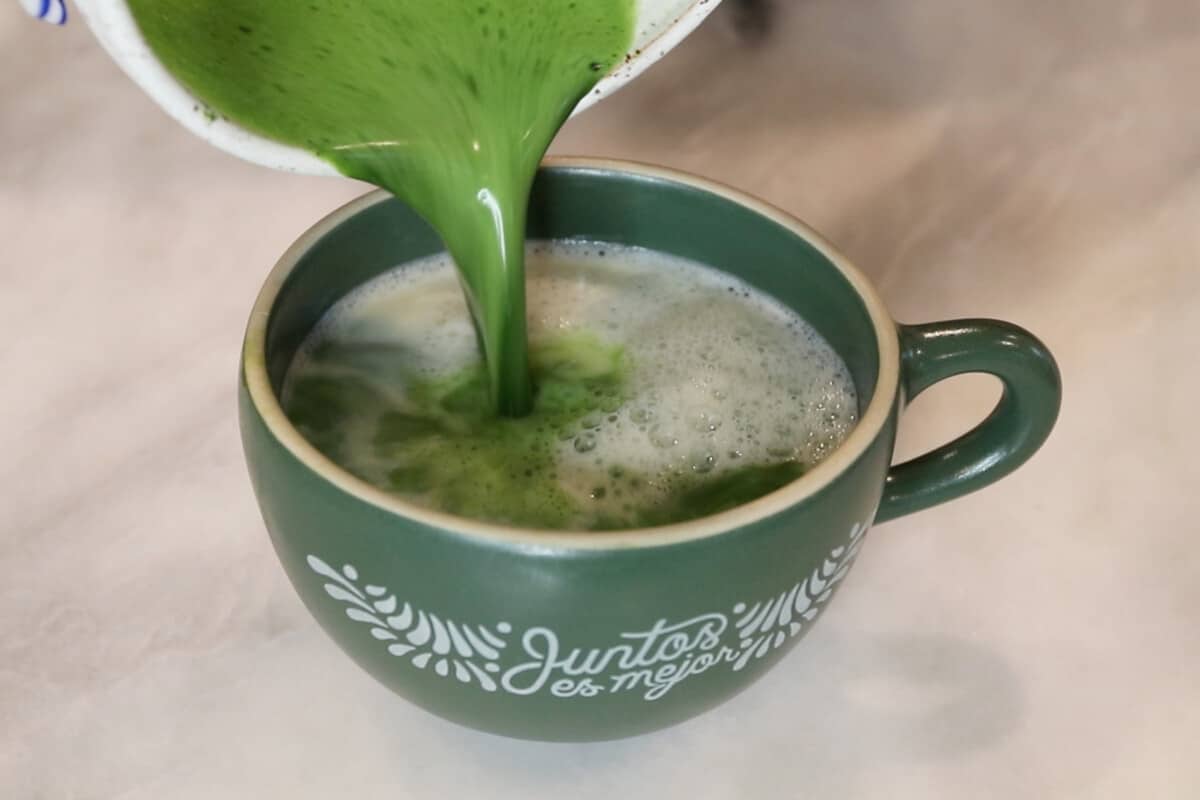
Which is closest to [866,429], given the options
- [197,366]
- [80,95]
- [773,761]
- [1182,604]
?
[773,761]

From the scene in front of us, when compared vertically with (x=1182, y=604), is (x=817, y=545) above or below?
above

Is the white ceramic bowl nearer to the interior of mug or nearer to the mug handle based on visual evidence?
the interior of mug

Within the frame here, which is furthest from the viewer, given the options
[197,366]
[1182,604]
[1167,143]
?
[1167,143]

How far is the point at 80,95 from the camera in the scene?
3.50ft

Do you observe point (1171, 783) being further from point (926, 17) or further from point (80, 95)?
point (80, 95)

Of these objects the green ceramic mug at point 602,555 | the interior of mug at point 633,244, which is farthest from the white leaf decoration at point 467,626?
the interior of mug at point 633,244

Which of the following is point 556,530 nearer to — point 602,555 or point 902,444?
point 602,555

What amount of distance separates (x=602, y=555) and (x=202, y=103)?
29cm

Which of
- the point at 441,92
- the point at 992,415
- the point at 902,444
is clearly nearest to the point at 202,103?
the point at 441,92

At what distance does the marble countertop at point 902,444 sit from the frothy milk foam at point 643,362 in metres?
0.13

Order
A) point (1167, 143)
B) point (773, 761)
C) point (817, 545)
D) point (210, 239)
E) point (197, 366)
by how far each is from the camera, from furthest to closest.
Answer: point (1167, 143) < point (210, 239) < point (197, 366) < point (773, 761) < point (817, 545)

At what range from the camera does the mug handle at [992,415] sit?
2.03ft

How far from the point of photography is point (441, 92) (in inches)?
25.2

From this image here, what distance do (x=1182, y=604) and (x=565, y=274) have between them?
0.42m
